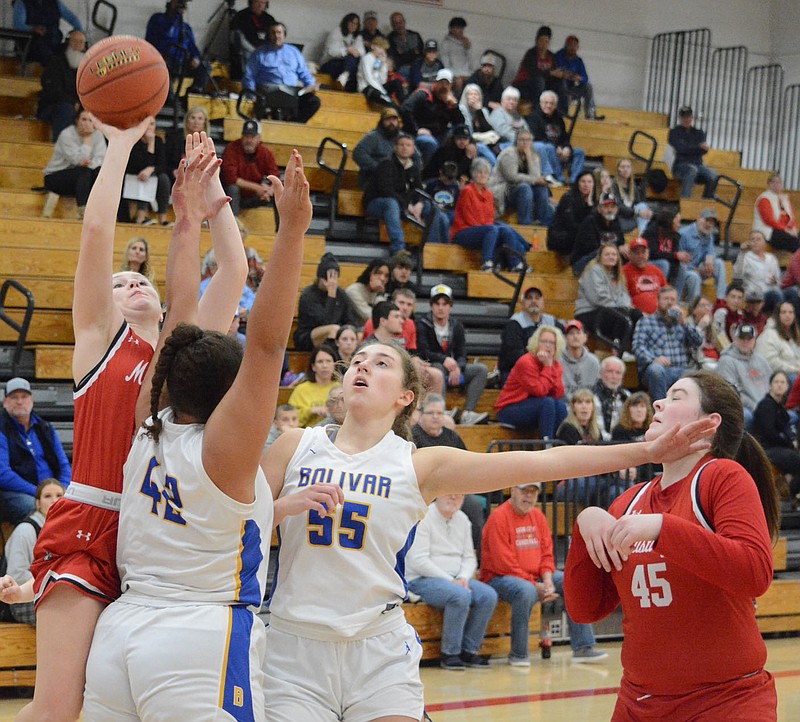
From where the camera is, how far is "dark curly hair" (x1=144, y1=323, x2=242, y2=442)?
9.03 feet

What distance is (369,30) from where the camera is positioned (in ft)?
47.6

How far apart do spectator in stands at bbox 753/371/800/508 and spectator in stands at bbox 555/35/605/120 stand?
655 cm

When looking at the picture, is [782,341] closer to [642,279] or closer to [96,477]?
[642,279]

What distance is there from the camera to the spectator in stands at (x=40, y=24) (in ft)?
39.7

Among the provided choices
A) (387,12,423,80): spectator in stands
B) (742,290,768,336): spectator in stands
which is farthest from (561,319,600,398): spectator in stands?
(387,12,423,80): spectator in stands

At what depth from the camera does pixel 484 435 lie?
9672 millimetres

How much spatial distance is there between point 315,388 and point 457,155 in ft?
16.6

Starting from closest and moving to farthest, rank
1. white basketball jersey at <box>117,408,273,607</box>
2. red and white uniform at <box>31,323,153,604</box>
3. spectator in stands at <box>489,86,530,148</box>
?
white basketball jersey at <box>117,408,273,607</box> < red and white uniform at <box>31,323,153,604</box> < spectator in stands at <box>489,86,530,148</box>

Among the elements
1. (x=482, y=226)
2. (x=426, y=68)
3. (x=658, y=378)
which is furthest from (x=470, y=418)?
(x=426, y=68)

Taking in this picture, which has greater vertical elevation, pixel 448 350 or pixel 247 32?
pixel 247 32

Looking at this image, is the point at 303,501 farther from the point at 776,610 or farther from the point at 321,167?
the point at 321,167

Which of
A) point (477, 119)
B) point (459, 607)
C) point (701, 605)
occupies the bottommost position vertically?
point (459, 607)

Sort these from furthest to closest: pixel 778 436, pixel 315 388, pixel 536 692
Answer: pixel 778 436, pixel 315 388, pixel 536 692

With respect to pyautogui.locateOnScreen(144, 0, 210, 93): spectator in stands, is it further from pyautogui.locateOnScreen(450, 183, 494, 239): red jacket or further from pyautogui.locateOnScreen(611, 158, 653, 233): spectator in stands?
pyautogui.locateOnScreen(611, 158, 653, 233): spectator in stands
